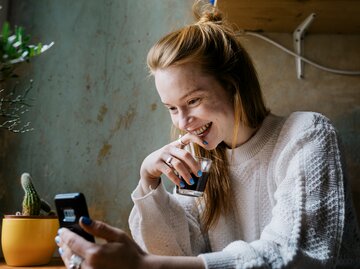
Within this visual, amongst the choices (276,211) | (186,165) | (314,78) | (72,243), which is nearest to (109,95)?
(186,165)

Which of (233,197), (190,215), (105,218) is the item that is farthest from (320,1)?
(105,218)

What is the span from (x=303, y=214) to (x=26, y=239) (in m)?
0.81

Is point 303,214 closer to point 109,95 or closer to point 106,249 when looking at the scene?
point 106,249

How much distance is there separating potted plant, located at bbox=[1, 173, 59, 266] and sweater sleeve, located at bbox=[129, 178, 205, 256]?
261mm

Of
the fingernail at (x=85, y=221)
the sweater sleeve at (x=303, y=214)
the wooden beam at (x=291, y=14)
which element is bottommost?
the sweater sleeve at (x=303, y=214)

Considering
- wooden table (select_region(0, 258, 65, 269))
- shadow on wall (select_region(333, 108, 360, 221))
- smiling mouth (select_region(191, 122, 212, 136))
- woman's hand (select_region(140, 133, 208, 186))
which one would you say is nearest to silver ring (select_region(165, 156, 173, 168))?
woman's hand (select_region(140, 133, 208, 186))

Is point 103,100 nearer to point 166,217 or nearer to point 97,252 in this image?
point 166,217

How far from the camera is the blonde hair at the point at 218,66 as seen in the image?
125cm

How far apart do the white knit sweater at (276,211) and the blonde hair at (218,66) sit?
1.4 inches

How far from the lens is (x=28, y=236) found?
130cm

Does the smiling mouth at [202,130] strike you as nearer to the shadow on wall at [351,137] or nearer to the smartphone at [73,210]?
the smartphone at [73,210]

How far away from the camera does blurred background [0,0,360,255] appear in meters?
1.66

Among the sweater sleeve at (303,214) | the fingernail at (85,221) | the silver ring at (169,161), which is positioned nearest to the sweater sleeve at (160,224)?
the silver ring at (169,161)

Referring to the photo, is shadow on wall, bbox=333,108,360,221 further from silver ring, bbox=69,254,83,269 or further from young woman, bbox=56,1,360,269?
silver ring, bbox=69,254,83,269
